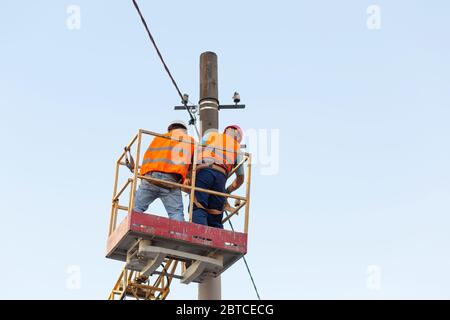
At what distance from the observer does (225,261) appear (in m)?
15.9

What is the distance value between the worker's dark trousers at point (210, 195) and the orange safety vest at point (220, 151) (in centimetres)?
17

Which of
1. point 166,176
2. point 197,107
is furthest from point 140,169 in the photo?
point 197,107

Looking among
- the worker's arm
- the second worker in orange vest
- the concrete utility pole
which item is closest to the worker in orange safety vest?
the worker's arm

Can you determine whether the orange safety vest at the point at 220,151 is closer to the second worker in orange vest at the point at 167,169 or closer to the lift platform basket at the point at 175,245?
the second worker in orange vest at the point at 167,169

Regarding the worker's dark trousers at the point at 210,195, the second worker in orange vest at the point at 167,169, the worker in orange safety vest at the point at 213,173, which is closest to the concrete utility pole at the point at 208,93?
the worker in orange safety vest at the point at 213,173

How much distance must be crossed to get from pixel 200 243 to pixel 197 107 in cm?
386

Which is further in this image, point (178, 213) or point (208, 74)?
point (208, 74)

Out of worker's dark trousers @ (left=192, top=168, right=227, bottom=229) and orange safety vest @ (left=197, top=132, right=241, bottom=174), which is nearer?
worker's dark trousers @ (left=192, top=168, right=227, bottom=229)

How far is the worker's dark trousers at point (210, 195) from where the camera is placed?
52.7 feet

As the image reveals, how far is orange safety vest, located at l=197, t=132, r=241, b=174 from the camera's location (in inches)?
641

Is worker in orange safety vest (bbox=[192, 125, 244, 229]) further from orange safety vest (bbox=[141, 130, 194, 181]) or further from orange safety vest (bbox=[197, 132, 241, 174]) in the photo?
orange safety vest (bbox=[141, 130, 194, 181])
